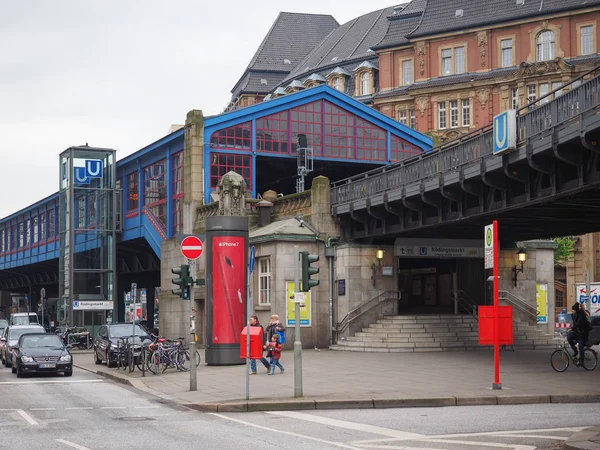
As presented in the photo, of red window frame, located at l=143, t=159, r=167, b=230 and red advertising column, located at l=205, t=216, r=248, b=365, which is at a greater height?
red window frame, located at l=143, t=159, r=167, b=230

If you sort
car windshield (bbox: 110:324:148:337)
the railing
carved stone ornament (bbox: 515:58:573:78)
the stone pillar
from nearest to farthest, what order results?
the railing → car windshield (bbox: 110:324:148:337) → the stone pillar → carved stone ornament (bbox: 515:58:573:78)

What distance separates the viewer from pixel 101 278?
56.4 meters

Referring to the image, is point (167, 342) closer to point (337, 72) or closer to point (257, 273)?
point (257, 273)

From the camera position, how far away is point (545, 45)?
73562 mm

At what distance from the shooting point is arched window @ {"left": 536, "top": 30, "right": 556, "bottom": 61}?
73250mm

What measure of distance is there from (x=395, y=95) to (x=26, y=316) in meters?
37.7

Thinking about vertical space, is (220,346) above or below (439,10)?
below

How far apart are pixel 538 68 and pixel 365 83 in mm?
17450

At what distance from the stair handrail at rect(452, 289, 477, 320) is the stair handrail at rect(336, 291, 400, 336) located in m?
2.90

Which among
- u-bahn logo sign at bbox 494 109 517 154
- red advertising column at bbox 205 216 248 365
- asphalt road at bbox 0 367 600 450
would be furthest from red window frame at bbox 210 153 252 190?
asphalt road at bbox 0 367 600 450

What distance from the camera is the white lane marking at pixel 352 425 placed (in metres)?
14.8

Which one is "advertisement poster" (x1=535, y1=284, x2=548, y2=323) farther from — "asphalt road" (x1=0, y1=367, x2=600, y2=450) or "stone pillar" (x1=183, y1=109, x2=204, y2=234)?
"asphalt road" (x1=0, y1=367, x2=600, y2=450)

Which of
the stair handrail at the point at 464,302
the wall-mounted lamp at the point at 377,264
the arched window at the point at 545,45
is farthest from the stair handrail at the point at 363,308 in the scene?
the arched window at the point at 545,45

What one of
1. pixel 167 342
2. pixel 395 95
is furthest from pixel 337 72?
pixel 167 342
